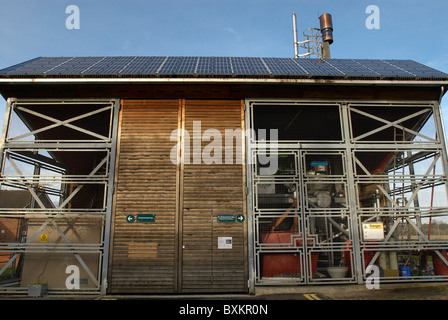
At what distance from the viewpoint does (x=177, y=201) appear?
9.38 meters

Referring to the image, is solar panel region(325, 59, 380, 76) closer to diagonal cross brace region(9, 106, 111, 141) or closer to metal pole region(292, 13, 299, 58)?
diagonal cross brace region(9, 106, 111, 141)

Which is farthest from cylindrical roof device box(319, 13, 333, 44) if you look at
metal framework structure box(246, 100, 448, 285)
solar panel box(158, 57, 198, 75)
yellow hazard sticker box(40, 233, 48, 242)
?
yellow hazard sticker box(40, 233, 48, 242)

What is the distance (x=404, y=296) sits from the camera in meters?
8.16

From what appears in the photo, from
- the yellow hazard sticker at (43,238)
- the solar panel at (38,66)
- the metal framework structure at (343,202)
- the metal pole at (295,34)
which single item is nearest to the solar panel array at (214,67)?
the solar panel at (38,66)

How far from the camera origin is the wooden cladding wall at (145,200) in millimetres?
8938

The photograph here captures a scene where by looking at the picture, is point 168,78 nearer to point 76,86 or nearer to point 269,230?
point 76,86

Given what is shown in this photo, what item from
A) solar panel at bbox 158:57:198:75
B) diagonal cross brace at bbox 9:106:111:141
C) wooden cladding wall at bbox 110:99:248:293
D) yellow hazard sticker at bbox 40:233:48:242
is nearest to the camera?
wooden cladding wall at bbox 110:99:248:293

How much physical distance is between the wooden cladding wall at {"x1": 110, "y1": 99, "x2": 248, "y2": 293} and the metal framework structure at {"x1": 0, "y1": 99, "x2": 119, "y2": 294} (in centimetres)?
53

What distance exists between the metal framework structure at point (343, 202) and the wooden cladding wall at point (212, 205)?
43 centimetres

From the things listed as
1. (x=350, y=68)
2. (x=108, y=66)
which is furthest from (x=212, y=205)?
(x=350, y=68)

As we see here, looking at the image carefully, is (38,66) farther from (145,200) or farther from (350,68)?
(350,68)

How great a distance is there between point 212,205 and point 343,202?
4020mm

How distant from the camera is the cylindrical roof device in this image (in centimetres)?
1583

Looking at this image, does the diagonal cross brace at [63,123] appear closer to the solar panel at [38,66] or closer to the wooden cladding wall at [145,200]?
the wooden cladding wall at [145,200]
